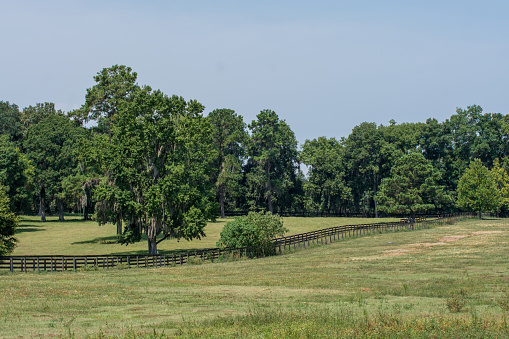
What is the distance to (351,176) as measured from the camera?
122062mm

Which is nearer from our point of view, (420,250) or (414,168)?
(420,250)

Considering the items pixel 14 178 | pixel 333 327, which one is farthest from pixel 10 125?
pixel 333 327

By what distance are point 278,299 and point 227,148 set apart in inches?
3716

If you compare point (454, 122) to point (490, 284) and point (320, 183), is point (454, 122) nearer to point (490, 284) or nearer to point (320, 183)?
point (320, 183)

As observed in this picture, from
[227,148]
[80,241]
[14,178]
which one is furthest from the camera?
[227,148]

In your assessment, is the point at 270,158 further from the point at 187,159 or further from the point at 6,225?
the point at 6,225

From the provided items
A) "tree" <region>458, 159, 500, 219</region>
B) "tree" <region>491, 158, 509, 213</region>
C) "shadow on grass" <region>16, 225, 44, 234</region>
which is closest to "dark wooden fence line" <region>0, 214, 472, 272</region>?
"shadow on grass" <region>16, 225, 44, 234</region>

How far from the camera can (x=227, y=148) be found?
117062 mm

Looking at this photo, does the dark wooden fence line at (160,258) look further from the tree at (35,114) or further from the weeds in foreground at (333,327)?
the tree at (35,114)

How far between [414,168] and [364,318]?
3285 inches

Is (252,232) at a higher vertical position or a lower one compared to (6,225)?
lower

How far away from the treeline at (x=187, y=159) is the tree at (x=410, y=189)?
118cm

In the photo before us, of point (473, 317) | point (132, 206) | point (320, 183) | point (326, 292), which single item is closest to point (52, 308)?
point (326, 292)

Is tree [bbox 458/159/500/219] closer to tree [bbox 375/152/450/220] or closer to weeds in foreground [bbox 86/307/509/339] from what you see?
tree [bbox 375/152/450/220]
